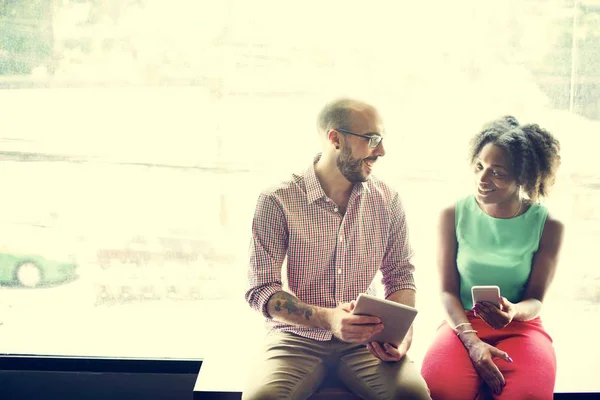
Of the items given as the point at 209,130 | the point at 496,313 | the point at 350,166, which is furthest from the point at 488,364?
the point at 209,130

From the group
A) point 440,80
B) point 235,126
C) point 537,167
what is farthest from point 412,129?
point 235,126

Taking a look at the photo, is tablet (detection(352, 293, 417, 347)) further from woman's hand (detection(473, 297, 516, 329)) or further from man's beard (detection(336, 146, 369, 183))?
man's beard (detection(336, 146, 369, 183))

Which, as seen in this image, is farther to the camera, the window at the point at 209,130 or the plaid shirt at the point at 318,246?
the window at the point at 209,130

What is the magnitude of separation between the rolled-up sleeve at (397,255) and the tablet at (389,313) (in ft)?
1.00

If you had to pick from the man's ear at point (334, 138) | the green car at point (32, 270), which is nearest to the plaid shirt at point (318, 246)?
the man's ear at point (334, 138)

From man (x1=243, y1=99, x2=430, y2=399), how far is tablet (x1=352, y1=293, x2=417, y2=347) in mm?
78

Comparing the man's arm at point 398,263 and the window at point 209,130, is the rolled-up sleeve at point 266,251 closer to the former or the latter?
the man's arm at point 398,263

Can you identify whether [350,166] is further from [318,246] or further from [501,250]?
[501,250]

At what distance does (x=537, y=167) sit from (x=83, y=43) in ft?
6.42

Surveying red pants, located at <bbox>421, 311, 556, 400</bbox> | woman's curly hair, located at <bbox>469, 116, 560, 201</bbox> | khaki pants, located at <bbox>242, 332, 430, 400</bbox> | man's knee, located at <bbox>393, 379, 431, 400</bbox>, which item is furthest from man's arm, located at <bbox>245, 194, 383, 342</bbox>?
woman's curly hair, located at <bbox>469, 116, 560, 201</bbox>

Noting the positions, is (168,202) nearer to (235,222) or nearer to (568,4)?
(235,222)

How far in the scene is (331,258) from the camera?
2238mm

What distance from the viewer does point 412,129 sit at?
2.74m

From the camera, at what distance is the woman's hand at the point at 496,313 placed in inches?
83.4
